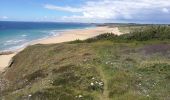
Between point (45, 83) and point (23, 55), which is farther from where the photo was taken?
point (23, 55)

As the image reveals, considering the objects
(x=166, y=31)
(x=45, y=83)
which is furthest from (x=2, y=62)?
(x=45, y=83)

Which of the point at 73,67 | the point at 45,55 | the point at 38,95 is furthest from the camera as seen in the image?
the point at 45,55

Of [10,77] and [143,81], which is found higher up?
[143,81]

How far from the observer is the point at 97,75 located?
24.0 meters

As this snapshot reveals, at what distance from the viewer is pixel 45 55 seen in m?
39.8

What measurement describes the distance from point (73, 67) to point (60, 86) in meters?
6.12

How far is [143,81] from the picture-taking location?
22531 millimetres

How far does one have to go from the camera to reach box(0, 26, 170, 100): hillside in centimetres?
1958

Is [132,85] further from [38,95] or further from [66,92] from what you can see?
[38,95]

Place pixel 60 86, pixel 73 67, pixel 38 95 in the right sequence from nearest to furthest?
pixel 38 95
pixel 60 86
pixel 73 67

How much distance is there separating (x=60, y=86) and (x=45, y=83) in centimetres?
188

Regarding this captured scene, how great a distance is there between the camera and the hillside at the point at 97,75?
19.6m

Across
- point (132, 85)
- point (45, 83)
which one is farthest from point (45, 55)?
point (132, 85)

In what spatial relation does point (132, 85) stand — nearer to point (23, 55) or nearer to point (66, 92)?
point (66, 92)
